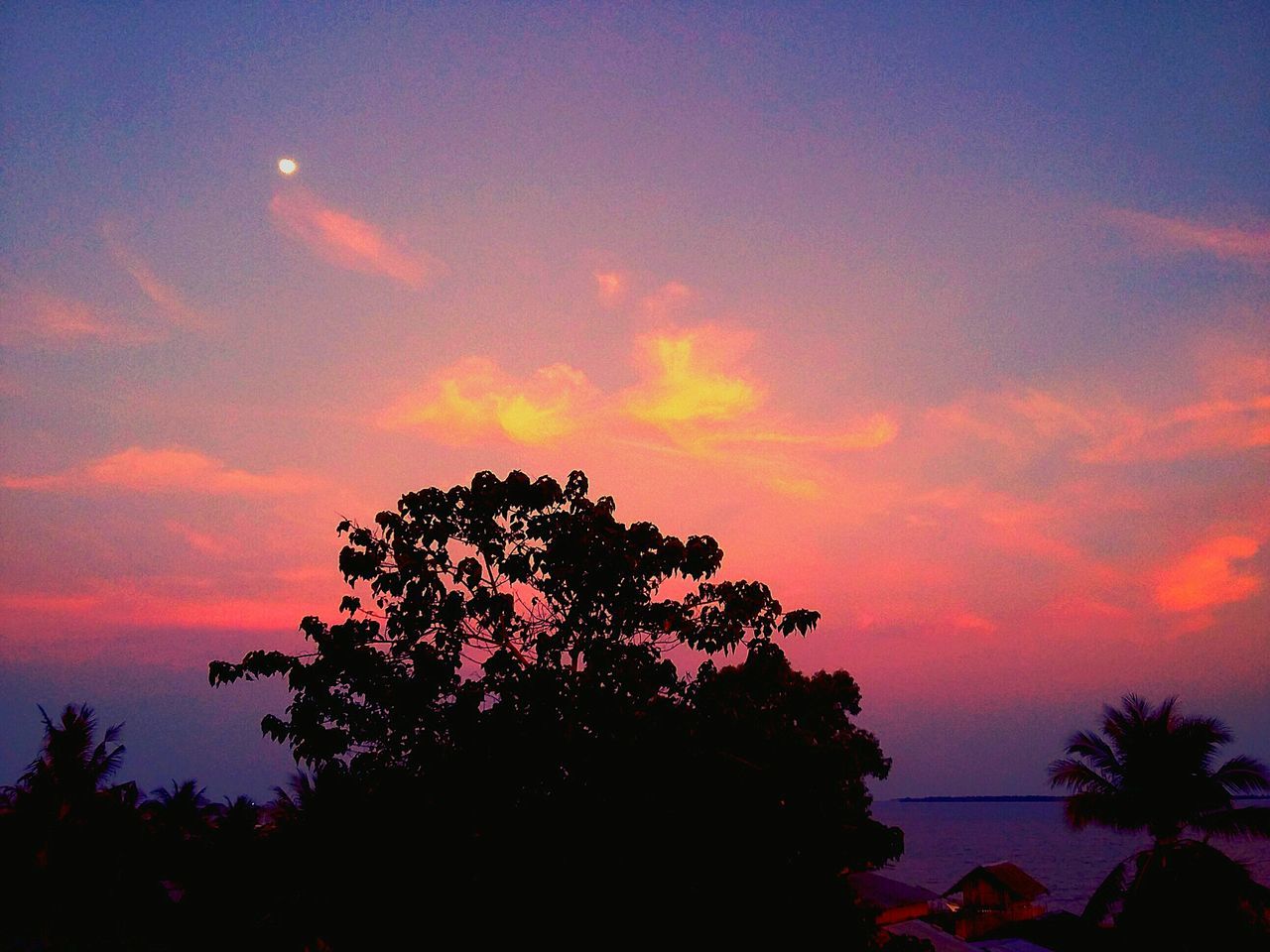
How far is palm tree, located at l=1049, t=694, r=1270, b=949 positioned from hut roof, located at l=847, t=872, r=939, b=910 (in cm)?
507

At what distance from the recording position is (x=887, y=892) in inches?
1152

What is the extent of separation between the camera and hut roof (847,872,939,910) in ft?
92.9

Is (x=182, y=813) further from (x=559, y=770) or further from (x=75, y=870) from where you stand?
(x=559, y=770)

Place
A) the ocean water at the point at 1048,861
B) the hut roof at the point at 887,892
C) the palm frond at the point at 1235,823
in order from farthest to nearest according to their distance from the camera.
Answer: the ocean water at the point at 1048,861, the hut roof at the point at 887,892, the palm frond at the point at 1235,823

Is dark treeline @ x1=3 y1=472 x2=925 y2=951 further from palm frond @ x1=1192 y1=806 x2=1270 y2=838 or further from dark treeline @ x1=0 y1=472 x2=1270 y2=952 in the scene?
palm frond @ x1=1192 y1=806 x2=1270 y2=838

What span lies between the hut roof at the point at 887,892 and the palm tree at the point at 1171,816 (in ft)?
16.6

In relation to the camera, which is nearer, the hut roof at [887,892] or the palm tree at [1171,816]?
A: the palm tree at [1171,816]

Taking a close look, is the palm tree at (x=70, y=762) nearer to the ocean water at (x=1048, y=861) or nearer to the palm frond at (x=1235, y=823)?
the palm frond at (x=1235, y=823)

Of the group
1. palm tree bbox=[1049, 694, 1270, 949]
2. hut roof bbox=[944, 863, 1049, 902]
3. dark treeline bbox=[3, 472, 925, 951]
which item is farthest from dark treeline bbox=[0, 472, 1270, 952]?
hut roof bbox=[944, 863, 1049, 902]

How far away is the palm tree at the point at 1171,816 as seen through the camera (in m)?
23.2

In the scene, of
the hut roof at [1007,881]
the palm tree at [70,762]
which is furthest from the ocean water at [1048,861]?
the palm tree at [70,762]

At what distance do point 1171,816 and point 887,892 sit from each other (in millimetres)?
8492

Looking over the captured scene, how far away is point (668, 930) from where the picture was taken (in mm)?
11289

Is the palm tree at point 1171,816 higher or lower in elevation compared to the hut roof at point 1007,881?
higher
